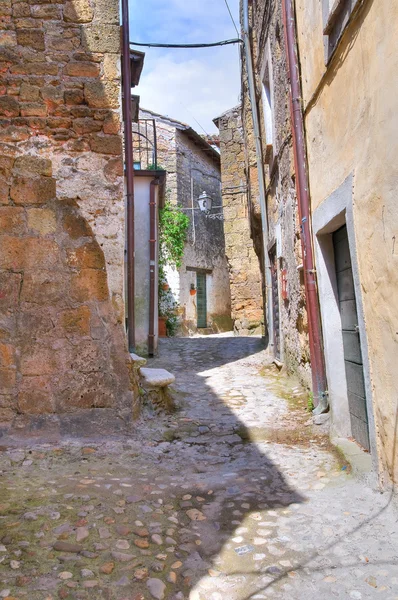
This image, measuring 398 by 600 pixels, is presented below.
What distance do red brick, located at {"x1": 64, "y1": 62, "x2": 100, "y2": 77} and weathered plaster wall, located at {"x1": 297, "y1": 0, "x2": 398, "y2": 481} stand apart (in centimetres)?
188

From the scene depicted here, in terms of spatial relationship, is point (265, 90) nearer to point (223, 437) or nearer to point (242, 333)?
point (223, 437)

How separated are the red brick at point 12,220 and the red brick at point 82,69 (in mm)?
1195

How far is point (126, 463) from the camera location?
3.25m

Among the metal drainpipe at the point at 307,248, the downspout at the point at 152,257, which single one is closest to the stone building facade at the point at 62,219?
the metal drainpipe at the point at 307,248

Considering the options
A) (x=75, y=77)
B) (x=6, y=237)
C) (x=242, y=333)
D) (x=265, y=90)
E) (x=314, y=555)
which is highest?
(x=265, y=90)

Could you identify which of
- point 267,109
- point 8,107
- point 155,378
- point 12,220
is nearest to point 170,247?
point 267,109

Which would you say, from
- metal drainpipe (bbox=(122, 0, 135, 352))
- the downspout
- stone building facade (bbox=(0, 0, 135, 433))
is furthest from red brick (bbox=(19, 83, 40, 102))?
the downspout

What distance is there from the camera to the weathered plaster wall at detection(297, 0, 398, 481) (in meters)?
2.24

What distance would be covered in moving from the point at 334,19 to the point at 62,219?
2.35 metres

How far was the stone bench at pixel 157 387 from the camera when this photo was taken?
4.24m

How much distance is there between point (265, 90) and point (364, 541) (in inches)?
258

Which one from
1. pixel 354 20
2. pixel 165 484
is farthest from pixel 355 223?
pixel 165 484

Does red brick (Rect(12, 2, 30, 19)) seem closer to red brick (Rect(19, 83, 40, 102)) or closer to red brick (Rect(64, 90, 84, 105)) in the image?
red brick (Rect(19, 83, 40, 102))

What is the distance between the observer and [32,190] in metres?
3.67
